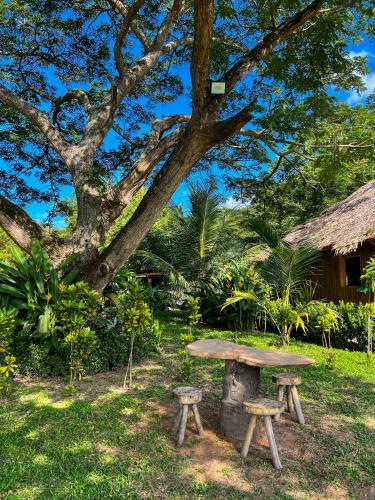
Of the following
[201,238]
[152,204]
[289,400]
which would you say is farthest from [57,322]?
[201,238]

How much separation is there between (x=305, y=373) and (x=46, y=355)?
12.4 ft

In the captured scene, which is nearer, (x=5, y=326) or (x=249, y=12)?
(x=5, y=326)

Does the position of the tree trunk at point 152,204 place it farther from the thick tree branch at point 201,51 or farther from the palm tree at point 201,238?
the palm tree at point 201,238

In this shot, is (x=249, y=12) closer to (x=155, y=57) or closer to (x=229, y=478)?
(x=155, y=57)

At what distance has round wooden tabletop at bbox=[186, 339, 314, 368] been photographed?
3158 mm

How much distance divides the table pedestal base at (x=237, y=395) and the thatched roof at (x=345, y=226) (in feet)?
16.3

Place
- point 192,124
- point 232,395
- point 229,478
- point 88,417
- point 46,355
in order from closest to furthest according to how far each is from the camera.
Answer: point 229,478 < point 232,395 < point 88,417 < point 192,124 < point 46,355

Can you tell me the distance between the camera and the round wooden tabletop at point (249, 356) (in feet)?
10.4

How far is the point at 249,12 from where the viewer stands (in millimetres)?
7281

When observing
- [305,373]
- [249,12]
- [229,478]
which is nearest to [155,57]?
[249,12]

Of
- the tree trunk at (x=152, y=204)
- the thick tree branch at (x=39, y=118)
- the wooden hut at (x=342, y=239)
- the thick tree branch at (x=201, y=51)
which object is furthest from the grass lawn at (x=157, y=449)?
the wooden hut at (x=342, y=239)

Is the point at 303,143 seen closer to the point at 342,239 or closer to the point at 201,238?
the point at 342,239

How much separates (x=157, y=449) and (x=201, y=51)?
4.32m

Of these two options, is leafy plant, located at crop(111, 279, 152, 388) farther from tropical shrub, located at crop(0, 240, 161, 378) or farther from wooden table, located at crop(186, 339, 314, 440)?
wooden table, located at crop(186, 339, 314, 440)
